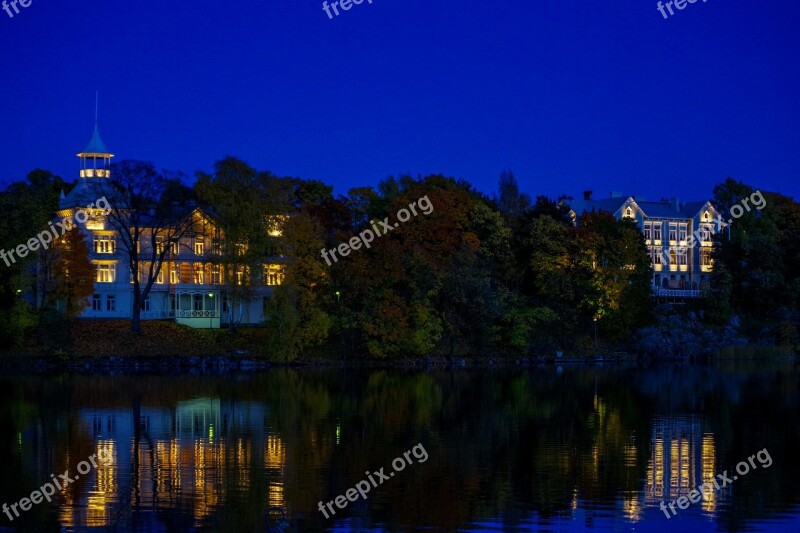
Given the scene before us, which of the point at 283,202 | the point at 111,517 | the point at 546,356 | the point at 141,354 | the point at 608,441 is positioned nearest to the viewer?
the point at 111,517

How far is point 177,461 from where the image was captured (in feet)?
72.9

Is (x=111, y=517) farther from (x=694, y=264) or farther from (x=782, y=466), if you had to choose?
(x=694, y=264)

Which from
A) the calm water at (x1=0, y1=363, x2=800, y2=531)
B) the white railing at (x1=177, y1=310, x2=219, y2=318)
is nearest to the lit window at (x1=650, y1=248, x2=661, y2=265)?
the white railing at (x1=177, y1=310, x2=219, y2=318)

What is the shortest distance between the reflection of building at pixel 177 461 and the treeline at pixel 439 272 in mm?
27993

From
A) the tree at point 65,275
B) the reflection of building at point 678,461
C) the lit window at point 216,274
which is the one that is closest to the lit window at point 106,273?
the lit window at point 216,274

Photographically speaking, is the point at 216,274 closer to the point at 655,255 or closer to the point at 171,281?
the point at 171,281

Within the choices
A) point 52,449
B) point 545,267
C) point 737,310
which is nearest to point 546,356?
point 545,267

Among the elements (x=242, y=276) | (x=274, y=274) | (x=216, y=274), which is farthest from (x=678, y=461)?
(x=216, y=274)

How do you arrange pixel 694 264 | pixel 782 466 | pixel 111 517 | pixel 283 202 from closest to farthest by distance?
pixel 111 517
pixel 782 466
pixel 283 202
pixel 694 264

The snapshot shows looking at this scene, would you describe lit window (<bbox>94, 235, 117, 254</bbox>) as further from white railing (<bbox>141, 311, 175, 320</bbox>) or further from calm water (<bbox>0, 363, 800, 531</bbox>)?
calm water (<bbox>0, 363, 800, 531</bbox>)

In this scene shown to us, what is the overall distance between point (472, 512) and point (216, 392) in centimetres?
2531

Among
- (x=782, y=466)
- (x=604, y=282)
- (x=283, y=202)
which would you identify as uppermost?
Result: (x=283, y=202)

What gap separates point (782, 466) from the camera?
72.2ft

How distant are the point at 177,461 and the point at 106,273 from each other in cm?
4869
